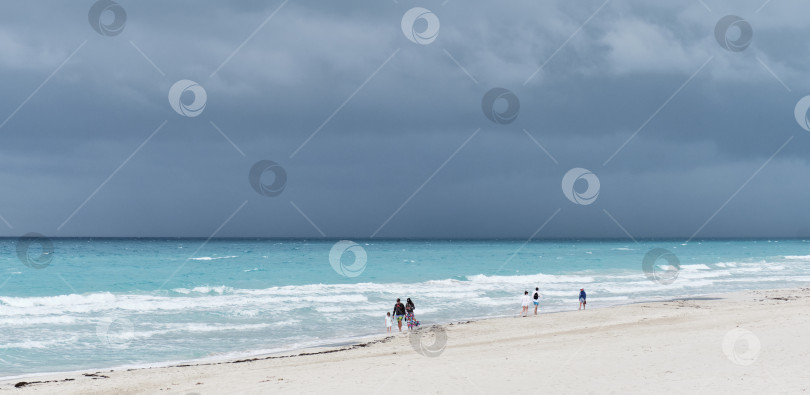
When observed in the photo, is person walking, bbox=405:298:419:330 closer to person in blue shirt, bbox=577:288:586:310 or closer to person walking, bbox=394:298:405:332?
person walking, bbox=394:298:405:332

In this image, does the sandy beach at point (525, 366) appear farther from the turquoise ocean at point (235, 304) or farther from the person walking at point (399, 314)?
the turquoise ocean at point (235, 304)

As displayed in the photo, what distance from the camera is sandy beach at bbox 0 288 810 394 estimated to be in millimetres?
12031

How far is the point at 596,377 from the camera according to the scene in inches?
491

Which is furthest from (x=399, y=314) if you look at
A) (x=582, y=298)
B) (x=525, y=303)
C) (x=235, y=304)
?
(x=235, y=304)

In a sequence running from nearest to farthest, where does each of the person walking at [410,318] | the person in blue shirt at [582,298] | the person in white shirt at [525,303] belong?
the person walking at [410,318], the person in white shirt at [525,303], the person in blue shirt at [582,298]

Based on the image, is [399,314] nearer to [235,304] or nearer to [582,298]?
[582,298]

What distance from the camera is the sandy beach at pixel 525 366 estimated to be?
12031 mm

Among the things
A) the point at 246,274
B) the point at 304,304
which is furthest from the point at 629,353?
the point at 246,274

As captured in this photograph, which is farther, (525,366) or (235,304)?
(235,304)

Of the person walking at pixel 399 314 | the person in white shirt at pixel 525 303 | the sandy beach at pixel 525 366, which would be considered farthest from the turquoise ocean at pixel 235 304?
the sandy beach at pixel 525 366

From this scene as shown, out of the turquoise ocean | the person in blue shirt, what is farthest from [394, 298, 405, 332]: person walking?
the person in blue shirt

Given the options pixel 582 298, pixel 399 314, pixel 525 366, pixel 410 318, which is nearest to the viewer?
pixel 525 366

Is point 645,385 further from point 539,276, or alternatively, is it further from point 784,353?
point 539,276

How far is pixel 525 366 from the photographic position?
13.9 meters
